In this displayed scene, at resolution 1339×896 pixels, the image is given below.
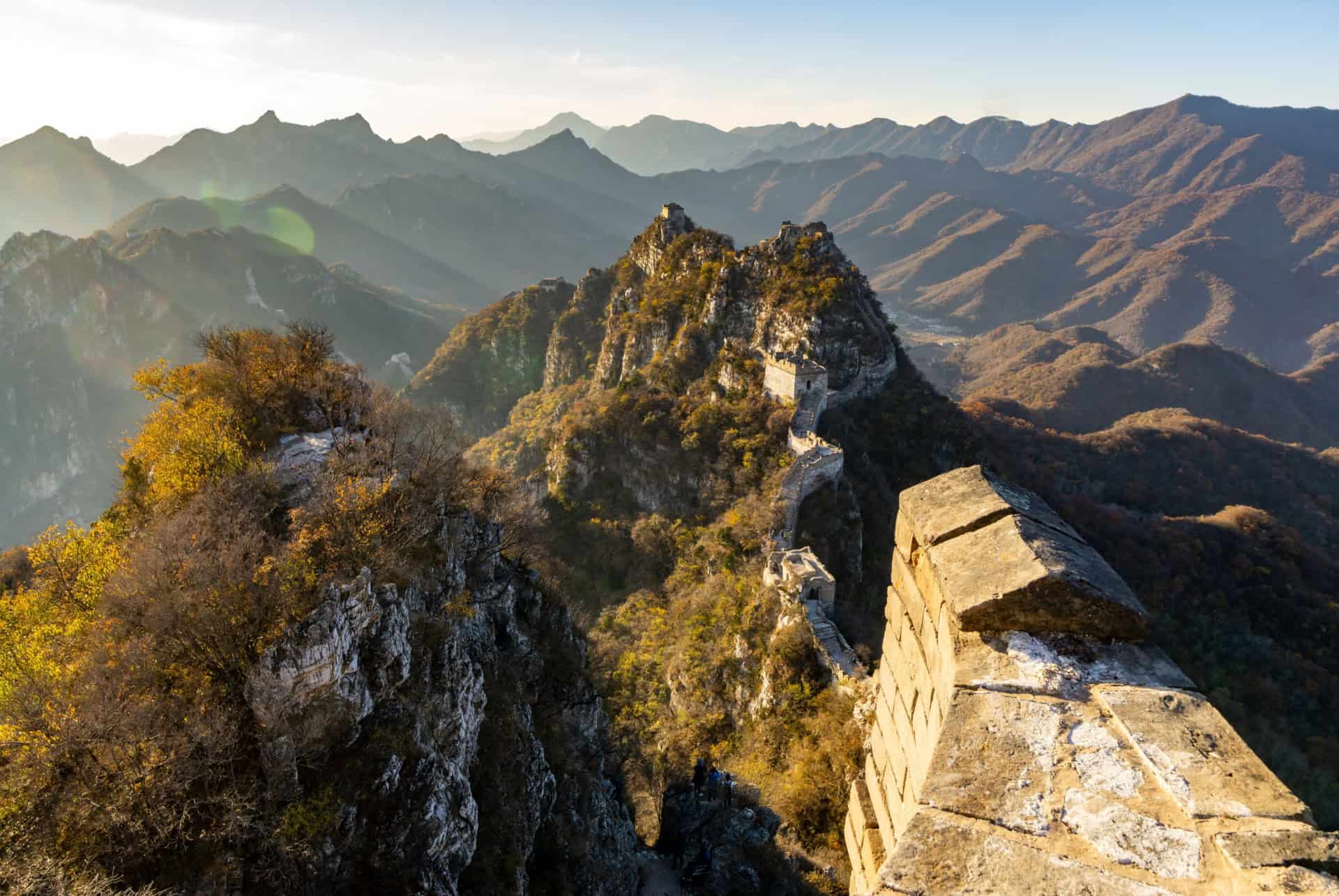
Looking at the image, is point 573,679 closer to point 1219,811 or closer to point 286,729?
point 286,729

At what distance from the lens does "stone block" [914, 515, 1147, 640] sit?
3895 mm

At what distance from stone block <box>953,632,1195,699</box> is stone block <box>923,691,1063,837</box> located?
0.38 ft

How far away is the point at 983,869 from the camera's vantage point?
3057 mm

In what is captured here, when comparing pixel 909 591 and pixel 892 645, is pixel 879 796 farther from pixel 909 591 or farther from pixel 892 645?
pixel 909 591

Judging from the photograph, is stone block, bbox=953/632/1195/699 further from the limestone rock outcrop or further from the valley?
the limestone rock outcrop

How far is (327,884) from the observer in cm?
1087

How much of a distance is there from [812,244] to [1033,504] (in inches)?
2081

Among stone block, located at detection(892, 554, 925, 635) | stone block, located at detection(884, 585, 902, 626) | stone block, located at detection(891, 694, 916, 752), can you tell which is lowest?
stone block, located at detection(891, 694, 916, 752)

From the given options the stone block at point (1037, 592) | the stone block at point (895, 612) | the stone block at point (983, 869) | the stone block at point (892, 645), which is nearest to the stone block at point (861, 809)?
the stone block at point (892, 645)

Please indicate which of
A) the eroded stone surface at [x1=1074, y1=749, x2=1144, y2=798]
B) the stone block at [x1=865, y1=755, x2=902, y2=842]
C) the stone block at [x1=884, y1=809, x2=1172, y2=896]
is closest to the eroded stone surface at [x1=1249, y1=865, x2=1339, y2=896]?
the stone block at [x1=884, y1=809, x2=1172, y2=896]

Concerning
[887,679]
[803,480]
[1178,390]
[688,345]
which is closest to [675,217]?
[688,345]

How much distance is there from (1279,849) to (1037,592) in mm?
1466

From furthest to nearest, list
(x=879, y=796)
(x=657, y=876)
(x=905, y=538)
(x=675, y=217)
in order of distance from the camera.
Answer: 1. (x=675, y=217)
2. (x=657, y=876)
3. (x=905, y=538)
4. (x=879, y=796)

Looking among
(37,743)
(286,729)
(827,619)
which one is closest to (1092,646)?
(286,729)
